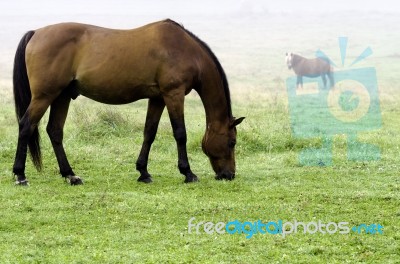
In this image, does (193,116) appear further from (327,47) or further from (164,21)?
(327,47)

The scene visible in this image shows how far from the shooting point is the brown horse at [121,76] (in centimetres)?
845

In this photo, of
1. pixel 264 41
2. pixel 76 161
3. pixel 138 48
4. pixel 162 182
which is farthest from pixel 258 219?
pixel 264 41

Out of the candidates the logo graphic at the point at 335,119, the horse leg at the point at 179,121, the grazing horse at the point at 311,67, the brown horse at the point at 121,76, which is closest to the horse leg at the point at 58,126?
the brown horse at the point at 121,76

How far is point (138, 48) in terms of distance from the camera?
8609 millimetres

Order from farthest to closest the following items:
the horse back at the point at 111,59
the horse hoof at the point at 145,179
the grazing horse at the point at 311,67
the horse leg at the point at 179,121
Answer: the grazing horse at the point at 311,67, the horse hoof at the point at 145,179, the horse leg at the point at 179,121, the horse back at the point at 111,59

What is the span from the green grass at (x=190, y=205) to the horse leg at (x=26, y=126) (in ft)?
0.93

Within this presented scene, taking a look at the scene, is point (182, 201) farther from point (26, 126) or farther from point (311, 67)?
point (311, 67)

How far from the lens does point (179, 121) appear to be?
28.6 ft

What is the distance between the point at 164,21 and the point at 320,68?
2302cm

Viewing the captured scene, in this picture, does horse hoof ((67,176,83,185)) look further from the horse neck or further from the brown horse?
the horse neck

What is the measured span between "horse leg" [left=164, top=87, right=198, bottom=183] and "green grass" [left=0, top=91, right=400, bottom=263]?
0.24 metres

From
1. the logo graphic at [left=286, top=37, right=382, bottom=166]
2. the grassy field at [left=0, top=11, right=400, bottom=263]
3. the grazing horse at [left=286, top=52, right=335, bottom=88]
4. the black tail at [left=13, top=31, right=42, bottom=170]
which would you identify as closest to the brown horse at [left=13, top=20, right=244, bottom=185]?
the black tail at [left=13, top=31, right=42, bottom=170]

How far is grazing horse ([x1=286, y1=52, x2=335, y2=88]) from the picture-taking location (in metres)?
30.6

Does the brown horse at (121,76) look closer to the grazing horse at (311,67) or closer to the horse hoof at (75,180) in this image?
the horse hoof at (75,180)
